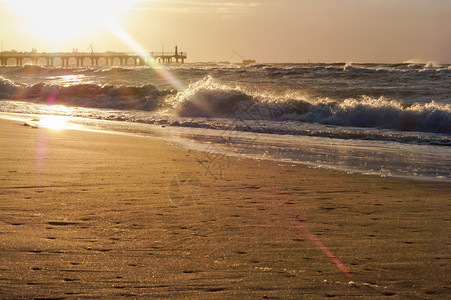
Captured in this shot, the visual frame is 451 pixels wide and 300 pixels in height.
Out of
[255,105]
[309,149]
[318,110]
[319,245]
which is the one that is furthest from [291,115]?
[319,245]

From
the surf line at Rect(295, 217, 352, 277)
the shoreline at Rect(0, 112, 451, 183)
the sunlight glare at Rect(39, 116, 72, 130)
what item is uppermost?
the surf line at Rect(295, 217, 352, 277)

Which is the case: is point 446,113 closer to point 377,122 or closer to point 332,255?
point 377,122

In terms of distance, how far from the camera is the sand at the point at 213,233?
2979 millimetres

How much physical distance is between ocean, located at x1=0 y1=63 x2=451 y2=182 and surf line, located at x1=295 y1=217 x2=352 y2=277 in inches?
92.6

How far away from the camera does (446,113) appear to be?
1678cm

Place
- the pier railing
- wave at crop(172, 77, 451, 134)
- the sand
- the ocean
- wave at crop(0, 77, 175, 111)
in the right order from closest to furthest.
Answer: the sand
the ocean
wave at crop(172, 77, 451, 134)
wave at crop(0, 77, 175, 111)
the pier railing

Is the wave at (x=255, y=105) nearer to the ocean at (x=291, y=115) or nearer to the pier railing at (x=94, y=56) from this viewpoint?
the ocean at (x=291, y=115)

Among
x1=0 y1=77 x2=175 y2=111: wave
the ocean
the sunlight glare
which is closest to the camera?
the ocean

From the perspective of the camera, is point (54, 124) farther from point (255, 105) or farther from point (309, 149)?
point (255, 105)

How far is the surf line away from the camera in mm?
3303

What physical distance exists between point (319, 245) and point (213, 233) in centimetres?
74

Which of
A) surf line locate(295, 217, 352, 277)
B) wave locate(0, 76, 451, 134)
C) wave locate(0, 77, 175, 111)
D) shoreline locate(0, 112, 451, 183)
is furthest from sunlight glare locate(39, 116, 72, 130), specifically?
surf line locate(295, 217, 352, 277)

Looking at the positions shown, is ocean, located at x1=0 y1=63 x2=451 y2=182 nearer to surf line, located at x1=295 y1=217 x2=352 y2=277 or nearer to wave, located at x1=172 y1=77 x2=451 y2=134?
wave, located at x1=172 y1=77 x2=451 y2=134

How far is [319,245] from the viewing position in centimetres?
378
